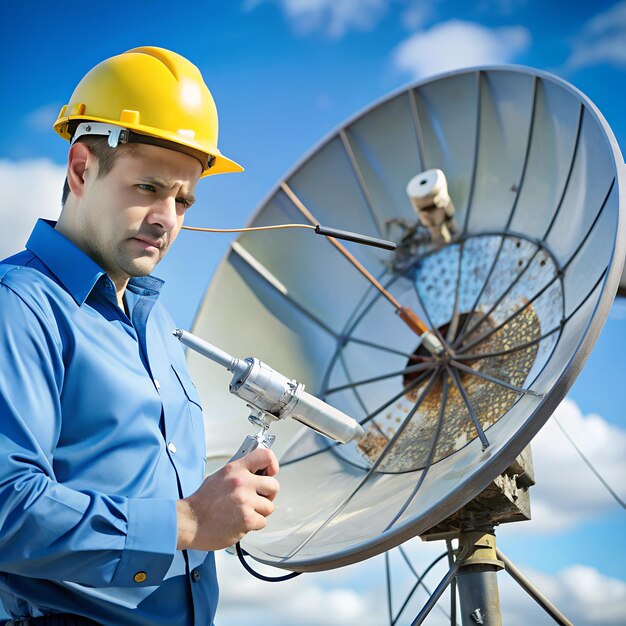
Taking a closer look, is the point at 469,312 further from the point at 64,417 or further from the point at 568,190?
the point at 64,417

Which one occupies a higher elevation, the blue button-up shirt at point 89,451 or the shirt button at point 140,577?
the blue button-up shirt at point 89,451

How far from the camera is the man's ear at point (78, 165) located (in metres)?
2.14

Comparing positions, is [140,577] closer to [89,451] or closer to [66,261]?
[89,451]

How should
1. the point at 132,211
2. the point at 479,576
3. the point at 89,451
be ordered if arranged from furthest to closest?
the point at 479,576 < the point at 132,211 < the point at 89,451

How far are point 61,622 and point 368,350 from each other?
12.7ft

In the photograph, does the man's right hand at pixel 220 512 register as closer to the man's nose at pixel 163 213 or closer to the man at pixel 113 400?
the man at pixel 113 400

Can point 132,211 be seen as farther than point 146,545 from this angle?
Yes

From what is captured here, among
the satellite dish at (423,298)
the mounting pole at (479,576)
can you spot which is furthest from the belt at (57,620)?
the mounting pole at (479,576)

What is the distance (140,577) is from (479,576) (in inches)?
124

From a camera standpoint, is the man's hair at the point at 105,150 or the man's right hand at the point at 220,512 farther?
the man's hair at the point at 105,150

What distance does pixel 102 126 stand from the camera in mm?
2133

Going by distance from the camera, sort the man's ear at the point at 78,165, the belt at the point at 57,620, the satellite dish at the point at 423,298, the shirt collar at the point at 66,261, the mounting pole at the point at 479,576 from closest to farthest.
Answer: the belt at the point at 57,620 < the shirt collar at the point at 66,261 < the man's ear at the point at 78,165 < the satellite dish at the point at 423,298 < the mounting pole at the point at 479,576

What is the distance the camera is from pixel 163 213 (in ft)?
6.83

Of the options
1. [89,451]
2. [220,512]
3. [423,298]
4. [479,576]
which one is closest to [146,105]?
Answer: [89,451]
